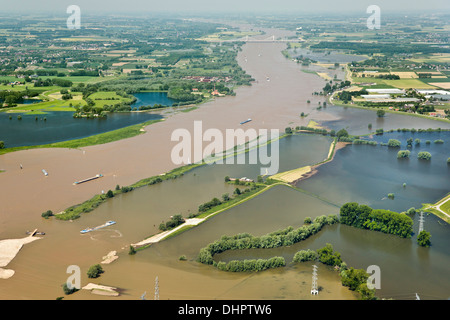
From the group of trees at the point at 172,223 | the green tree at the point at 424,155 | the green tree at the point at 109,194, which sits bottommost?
the group of trees at the point at 172,223

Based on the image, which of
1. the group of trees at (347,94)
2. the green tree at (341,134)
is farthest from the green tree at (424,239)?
the group of trees at (347,94)

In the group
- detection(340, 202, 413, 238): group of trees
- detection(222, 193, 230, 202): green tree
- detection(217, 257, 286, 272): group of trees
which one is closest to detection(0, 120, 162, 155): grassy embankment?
detection(222, 193, 230, 202): green tree

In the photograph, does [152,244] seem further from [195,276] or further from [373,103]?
[373,103]

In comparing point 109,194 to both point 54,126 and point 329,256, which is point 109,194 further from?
point 54,126

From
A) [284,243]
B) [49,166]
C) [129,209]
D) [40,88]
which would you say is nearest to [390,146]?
[284,243]

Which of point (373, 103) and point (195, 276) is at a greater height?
point (373, 103)

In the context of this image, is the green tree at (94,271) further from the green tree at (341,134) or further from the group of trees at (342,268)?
the green tree at (341,134)

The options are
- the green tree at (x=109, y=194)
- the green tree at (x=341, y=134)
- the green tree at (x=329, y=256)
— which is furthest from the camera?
the green tree at (x=341, y=134)
